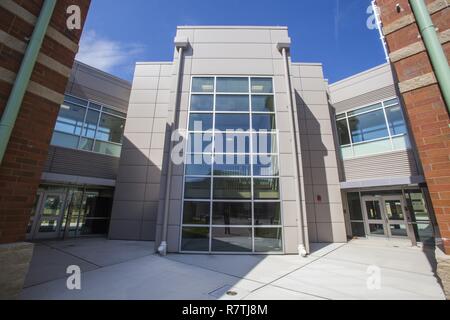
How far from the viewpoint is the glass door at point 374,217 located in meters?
11.5

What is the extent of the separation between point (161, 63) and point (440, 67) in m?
13.0

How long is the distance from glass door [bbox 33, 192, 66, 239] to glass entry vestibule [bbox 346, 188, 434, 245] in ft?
53.8

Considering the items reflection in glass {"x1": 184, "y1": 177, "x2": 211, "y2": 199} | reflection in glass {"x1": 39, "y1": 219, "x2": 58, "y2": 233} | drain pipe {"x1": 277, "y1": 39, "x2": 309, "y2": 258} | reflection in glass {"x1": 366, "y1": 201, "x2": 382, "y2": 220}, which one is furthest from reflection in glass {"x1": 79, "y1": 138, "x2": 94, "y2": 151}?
reflection in glass {"x1": 366, "y1": 201, "x2": 382, "y2": 220}

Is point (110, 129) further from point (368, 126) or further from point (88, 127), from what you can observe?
point (368, 126)

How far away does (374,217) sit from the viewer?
38.6ft

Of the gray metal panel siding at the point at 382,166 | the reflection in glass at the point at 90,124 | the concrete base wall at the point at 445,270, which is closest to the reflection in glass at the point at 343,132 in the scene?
the gray metal panel siding at the point at 382,166

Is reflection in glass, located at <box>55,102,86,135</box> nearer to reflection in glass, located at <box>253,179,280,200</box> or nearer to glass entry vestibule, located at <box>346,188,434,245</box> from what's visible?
reflection in glass, located at <box>253,179,280,200</box>

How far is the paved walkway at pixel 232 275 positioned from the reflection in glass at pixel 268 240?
527mm

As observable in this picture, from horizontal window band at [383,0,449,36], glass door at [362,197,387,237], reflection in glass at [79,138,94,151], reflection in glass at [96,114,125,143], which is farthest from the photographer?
reflection in glass at [96,114,125,143]

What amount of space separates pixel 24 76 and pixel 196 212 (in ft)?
20.4

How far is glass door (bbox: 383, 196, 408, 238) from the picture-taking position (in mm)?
10820
